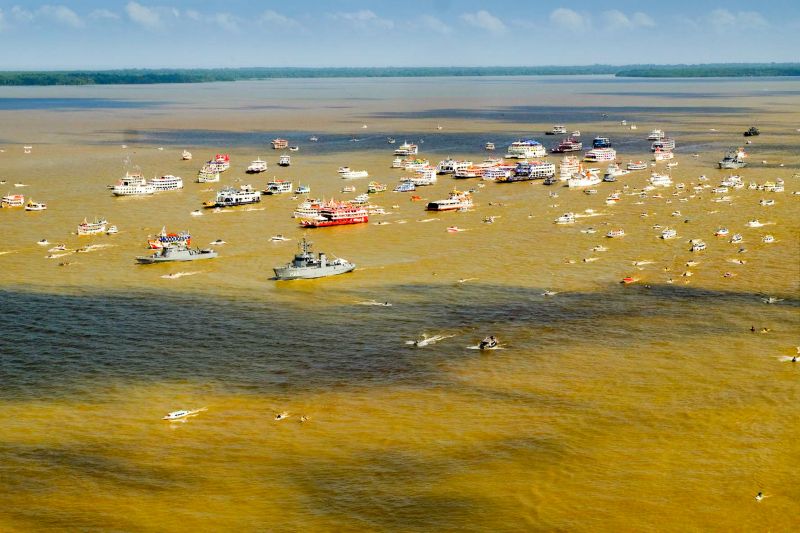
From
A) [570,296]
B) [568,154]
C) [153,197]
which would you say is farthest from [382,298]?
[568,154]

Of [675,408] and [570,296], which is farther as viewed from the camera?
[570,296]

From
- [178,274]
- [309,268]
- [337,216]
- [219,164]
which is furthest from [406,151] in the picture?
[309,268]

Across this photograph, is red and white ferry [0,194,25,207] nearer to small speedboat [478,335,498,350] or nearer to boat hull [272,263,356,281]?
boat hull [272,263,356,281]

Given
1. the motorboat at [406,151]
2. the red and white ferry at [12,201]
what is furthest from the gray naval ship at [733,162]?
the red and white ferry at [12,201]

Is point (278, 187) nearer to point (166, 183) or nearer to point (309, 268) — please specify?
point (166, 183)

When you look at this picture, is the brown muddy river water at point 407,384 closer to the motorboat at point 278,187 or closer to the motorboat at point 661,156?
the motorboat at point 278,187

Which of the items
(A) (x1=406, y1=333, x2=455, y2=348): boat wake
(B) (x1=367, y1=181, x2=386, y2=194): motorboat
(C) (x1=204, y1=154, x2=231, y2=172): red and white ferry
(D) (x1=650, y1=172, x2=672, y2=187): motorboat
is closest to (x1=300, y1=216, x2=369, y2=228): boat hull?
(B) (x1=367, y1=181, x2=386, y2=194): motorboat

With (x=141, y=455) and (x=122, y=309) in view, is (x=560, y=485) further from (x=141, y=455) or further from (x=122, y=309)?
(x=122, y=309)
